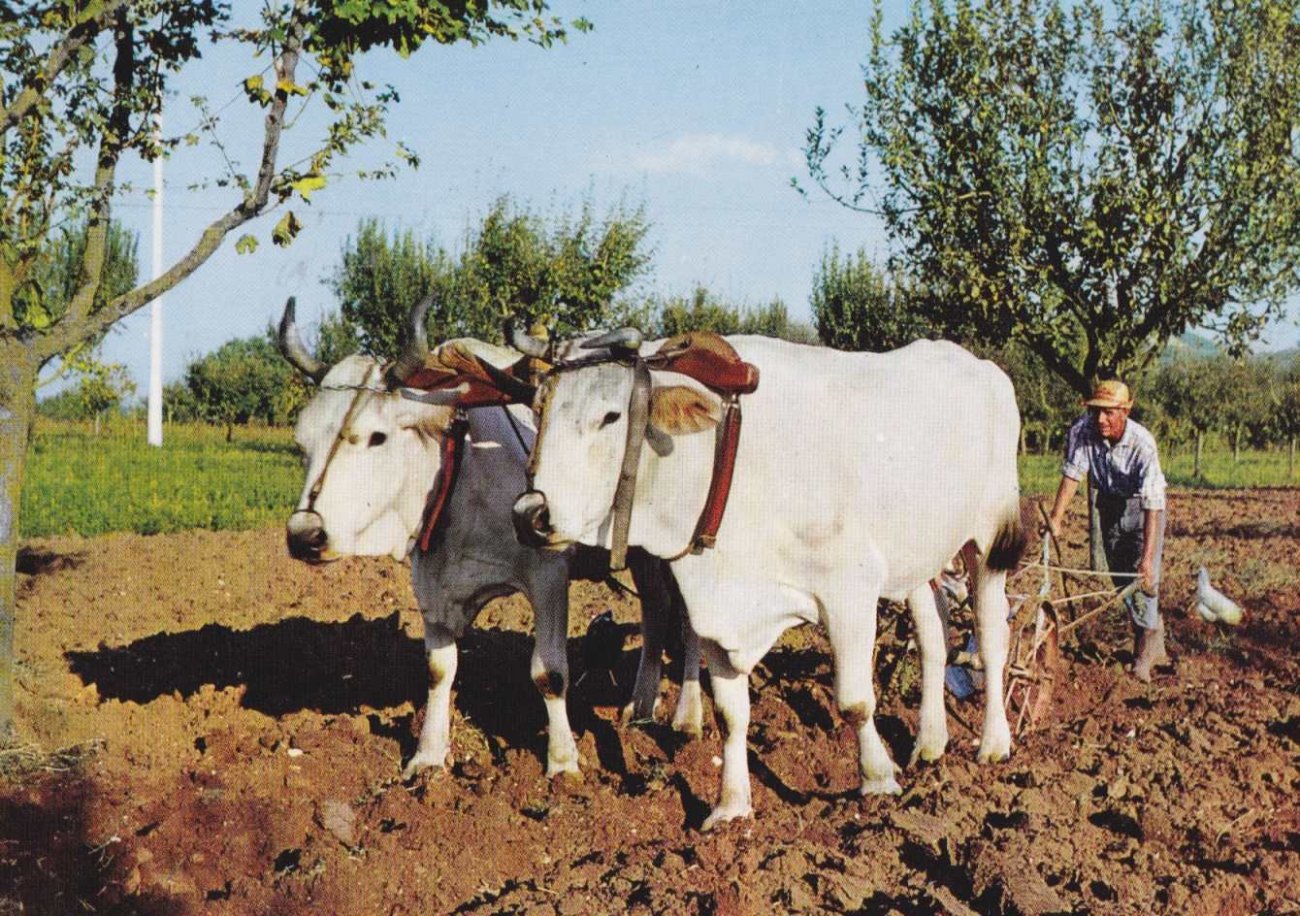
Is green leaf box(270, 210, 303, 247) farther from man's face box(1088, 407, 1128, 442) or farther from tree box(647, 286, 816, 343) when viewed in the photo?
tree box(647, 286, 816, 343)

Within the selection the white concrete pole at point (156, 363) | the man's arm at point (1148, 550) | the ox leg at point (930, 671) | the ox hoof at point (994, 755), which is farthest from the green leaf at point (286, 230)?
the white concrete pole at point (156, 363)

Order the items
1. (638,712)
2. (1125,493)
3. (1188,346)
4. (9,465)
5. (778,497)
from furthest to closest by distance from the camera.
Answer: (1188,346)
(1125,493)
(638,712)
(9,465)
(778,497)

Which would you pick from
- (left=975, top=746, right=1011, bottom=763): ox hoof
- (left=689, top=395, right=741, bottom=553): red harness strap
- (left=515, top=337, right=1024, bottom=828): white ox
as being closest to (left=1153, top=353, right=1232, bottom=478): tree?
(left=975, top=746, right=1011, bottom=763): ox hoof

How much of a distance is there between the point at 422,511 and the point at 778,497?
1.84 meters

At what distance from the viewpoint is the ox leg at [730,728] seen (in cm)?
610

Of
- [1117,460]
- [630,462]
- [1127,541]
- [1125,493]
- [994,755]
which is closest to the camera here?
[630,462]

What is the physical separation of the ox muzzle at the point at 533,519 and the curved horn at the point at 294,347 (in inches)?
64.6

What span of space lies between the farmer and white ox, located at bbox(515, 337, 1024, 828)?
189 centimetres

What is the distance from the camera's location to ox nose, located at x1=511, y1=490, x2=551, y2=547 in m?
5.40

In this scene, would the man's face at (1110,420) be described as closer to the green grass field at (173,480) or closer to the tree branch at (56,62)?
the tree branch at (56,62)

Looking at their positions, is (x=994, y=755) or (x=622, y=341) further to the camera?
(x=994, y=755)

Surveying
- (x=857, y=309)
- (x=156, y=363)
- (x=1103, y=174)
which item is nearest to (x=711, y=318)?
(x=857, y=309)

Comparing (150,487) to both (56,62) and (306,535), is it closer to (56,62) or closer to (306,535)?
(56,62)

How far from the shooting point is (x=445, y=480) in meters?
6.48
